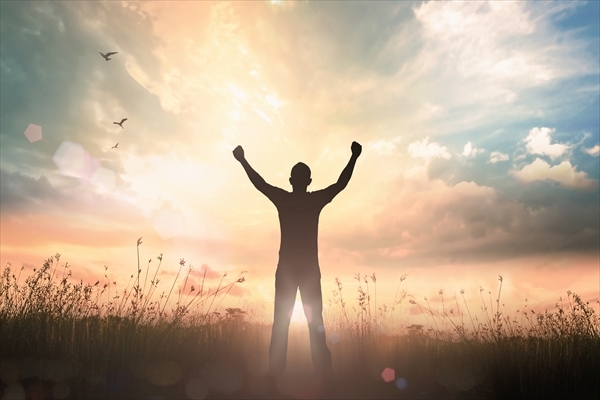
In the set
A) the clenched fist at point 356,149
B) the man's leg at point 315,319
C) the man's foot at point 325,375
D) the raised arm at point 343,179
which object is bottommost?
the man's foot at point 325,375

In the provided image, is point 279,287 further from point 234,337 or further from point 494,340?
point 494,340

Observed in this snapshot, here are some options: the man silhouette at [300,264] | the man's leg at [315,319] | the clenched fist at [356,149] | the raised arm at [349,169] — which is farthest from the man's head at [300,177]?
the man's leg at [315,319]

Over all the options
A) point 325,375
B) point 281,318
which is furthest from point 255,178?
point 325,375

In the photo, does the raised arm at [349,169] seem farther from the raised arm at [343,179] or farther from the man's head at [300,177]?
the man's head at [300,177]

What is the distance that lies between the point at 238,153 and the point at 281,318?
8.36ft

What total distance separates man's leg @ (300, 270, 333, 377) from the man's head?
1291mm

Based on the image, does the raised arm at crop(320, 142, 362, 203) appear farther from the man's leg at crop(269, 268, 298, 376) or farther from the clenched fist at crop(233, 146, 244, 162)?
the clenched fist at crop(233, 146, 244, 162)

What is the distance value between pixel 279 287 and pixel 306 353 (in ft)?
9.83

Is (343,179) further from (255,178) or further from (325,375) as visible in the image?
(325,375)

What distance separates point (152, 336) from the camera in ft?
17.6

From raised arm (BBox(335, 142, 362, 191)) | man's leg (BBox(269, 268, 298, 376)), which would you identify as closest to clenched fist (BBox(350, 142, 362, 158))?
raised arm (BBox(335, 142, 362, 191))

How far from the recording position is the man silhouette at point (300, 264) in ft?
17.7

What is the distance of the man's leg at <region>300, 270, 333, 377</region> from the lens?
5.36 m

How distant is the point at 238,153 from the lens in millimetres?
6098
